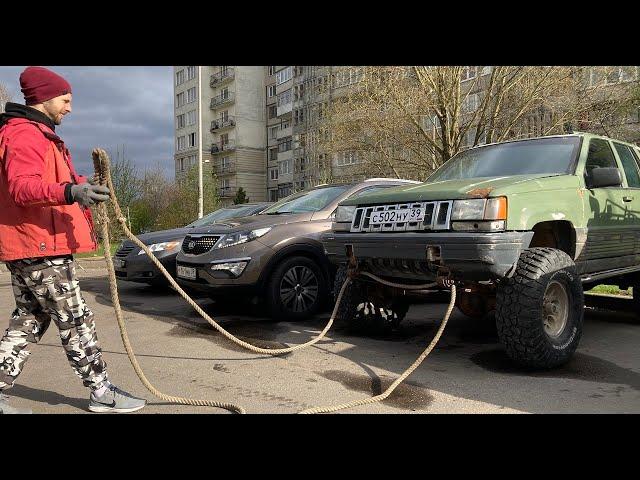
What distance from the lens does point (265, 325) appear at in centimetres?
582

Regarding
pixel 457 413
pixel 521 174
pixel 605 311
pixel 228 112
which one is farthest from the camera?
pixel 228 112

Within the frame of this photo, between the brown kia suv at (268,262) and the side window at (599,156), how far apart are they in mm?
2366

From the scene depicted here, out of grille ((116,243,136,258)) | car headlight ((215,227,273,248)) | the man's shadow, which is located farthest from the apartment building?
the man's shadow

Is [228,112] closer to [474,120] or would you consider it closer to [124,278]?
[474,120]

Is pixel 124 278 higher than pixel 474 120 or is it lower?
lower

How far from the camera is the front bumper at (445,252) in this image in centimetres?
368

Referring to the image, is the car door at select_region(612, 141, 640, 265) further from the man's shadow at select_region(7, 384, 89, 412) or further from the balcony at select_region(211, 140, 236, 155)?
the balcony at select_region(211, 140, 236, 155)

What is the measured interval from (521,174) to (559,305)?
1.22 m

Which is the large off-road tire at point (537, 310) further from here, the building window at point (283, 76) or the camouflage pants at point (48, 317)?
the building window at point (283, 76)

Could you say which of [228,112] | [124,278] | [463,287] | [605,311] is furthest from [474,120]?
[228,112]

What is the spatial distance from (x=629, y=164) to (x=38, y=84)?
5.71m

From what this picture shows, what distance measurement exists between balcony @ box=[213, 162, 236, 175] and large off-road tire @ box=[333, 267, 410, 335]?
2284 inches

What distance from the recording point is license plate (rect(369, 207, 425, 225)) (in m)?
4.10

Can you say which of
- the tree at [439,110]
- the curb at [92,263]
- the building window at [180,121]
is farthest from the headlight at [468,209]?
the building window at [180,121]
